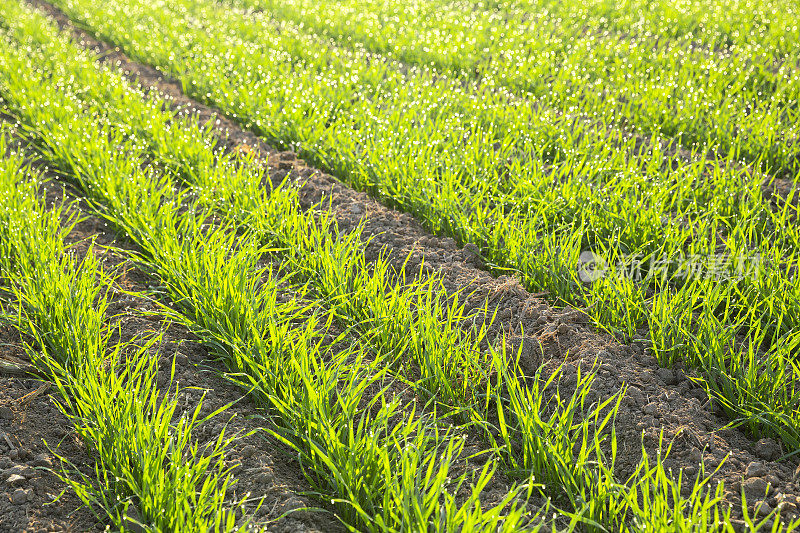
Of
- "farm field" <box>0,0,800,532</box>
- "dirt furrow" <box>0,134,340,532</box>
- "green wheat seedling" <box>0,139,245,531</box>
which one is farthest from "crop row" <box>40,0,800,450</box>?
"green wheat seedling" <box>0,139,245,531</box>

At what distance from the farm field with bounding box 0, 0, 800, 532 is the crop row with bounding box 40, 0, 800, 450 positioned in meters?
0.02

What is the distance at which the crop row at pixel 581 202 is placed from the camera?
2.30 m

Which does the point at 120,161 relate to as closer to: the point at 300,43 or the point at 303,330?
the point at 303,330

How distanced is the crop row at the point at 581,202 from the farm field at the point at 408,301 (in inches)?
0.8

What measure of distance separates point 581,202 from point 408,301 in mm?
1214

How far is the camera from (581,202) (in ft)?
10.3

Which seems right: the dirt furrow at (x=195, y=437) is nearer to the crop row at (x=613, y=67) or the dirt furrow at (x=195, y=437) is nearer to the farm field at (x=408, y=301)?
the farm field at (x=408, y=301)

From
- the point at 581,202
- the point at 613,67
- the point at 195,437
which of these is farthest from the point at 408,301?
the point at 613,67

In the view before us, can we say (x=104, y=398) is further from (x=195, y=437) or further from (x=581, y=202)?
(x=581, y=202)

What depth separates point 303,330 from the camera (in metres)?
2.47

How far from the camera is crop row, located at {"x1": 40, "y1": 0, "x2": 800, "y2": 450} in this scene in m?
2.30

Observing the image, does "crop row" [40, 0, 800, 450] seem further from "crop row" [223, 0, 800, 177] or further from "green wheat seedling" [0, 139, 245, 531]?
"green wheat seedling" [0, 139, 245, 531]

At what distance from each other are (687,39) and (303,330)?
4932mm

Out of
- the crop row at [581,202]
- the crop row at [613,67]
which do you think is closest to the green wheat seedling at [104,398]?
the crop row at [581,202]
